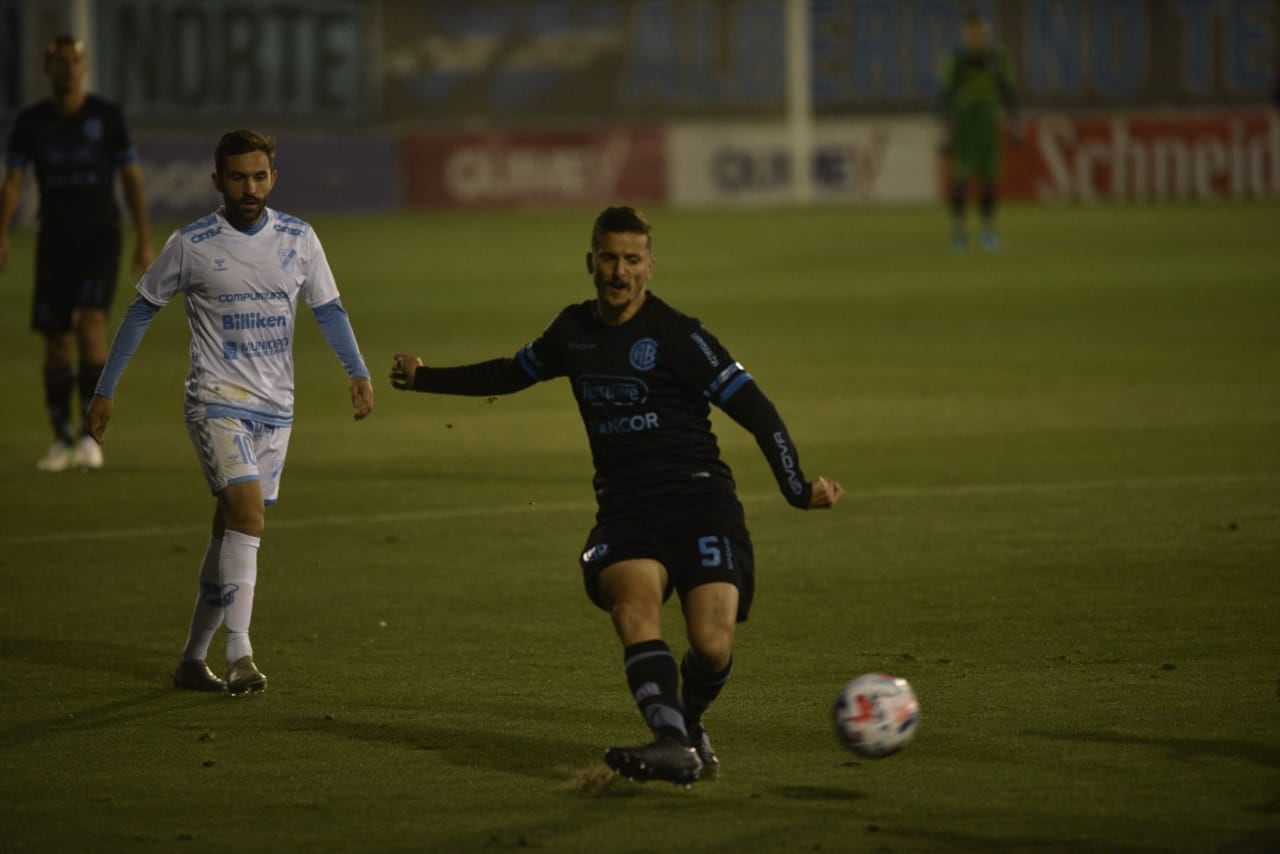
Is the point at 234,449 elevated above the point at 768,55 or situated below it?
above

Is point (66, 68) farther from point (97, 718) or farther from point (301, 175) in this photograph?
point (301, 175)

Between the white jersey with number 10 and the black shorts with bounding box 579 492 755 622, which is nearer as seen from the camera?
the black shorts with bounding box 579 492 755 622

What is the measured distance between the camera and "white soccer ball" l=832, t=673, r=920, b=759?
19.9 ft

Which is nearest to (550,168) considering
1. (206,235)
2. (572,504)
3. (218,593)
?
(572,504)

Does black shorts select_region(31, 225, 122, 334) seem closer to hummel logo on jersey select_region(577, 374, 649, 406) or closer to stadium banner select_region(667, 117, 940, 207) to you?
hummel logo on jersey select_region(577, 374, 649, 406)

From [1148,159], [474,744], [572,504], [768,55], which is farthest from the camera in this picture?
[768,55]

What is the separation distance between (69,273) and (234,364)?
5.55 m

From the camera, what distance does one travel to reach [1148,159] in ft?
121

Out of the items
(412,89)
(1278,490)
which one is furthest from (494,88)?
(1278,490)

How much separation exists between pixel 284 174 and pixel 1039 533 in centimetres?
2675

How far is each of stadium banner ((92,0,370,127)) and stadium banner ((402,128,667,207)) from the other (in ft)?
25.0

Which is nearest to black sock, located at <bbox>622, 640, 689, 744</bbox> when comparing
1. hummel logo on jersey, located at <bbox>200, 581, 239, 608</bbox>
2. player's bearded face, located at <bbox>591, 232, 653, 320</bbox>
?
player's bearded face, located at <bbox>591, 232, 653, 320</bbox>

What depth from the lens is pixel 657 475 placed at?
628 cm

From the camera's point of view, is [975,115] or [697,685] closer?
[697,685]
